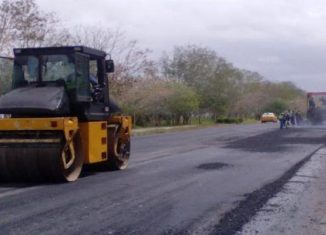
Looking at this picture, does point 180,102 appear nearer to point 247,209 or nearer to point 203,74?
point 203,74

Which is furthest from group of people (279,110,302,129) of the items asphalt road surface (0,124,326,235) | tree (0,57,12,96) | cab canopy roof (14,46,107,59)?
cab canopy roof (14,46,107,59)

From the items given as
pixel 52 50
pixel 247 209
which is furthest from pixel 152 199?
pixel 52 50

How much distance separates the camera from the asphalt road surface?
9.30 meters

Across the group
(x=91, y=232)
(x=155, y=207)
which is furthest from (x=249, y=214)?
(x=91, y=232)

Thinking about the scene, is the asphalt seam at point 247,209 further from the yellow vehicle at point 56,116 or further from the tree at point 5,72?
the tree at point 5,72

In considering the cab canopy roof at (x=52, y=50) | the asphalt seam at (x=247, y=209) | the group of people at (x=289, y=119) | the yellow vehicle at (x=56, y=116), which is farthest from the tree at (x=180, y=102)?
the asphalt seam at (x=247, y=209)

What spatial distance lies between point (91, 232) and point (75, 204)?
2.36 metres

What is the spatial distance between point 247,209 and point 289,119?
48.2 m

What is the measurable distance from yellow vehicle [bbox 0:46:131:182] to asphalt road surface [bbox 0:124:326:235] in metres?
0.48

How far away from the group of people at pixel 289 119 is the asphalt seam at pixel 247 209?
3865 cm

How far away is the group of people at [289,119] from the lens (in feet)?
176

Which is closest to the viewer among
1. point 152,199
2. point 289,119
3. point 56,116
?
point 152,199

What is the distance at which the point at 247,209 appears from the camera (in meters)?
10.8

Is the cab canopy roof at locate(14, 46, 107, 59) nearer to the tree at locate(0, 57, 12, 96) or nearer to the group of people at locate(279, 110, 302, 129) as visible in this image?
the tree at locate(0, 57, 12, 96)
